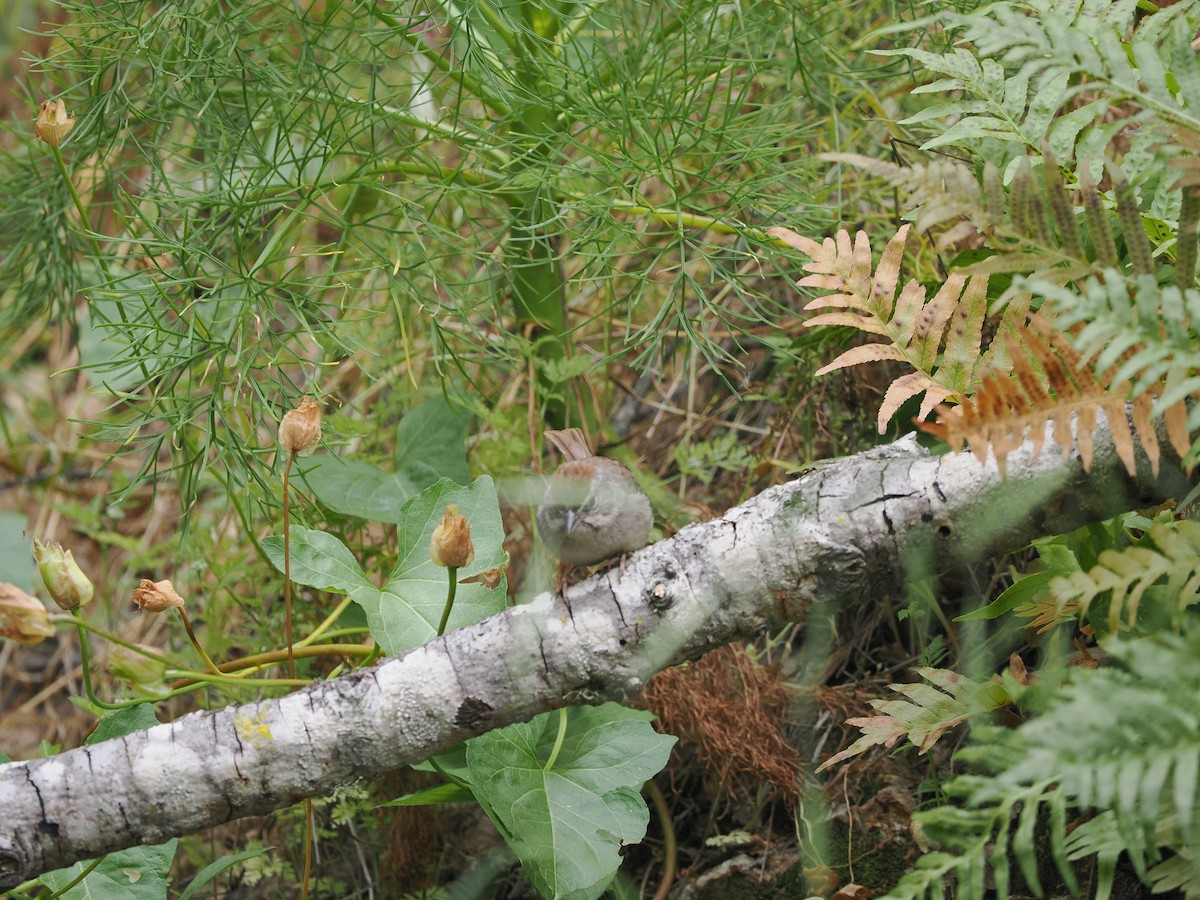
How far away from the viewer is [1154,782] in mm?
892

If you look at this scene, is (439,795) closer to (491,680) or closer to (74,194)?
(491,680)

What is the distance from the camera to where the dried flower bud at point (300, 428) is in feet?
5.01

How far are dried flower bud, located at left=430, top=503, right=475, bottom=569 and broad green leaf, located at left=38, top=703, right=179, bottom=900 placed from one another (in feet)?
2.09

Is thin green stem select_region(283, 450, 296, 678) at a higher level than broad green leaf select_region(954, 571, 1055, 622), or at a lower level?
higher

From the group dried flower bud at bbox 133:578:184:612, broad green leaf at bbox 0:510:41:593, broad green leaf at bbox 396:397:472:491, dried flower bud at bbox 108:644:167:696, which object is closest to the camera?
dried flower bud at bbox 133:578:184:612

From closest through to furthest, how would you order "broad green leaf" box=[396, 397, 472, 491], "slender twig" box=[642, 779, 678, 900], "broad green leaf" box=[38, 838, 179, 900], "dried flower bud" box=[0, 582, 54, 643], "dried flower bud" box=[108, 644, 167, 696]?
"dried flower bud" box=[0, 582, 54, 643]
"broad green leaf" box=[38, 838, 179, 900]
"dried flower bud" box=[108, 644, 167, 696]
"slender twig" box=[642, 779, 678, 900]
"broad green leaf" box=[396, 397, 472, 491]

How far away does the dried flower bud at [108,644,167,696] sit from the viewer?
1703mm

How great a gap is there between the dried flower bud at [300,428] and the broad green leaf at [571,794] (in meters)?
0.55

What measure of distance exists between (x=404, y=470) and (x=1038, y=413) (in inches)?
56.9

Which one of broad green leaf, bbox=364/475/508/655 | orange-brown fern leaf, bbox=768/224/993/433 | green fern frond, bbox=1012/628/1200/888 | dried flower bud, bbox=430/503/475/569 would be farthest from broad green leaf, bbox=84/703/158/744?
green fern frond, bbox=1012/628/1200/888

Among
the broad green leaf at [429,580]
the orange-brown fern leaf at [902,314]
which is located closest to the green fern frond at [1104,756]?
the orange-brown fern leaf at [902,314]

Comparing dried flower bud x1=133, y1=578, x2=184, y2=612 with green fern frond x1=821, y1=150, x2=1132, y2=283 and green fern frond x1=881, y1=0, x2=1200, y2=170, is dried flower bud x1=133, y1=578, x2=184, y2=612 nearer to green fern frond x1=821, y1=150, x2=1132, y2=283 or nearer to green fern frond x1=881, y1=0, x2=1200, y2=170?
green fern frond x1=821, y1=150, x2=1132, y2=283

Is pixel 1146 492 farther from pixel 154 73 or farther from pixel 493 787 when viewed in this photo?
pixel 154 73

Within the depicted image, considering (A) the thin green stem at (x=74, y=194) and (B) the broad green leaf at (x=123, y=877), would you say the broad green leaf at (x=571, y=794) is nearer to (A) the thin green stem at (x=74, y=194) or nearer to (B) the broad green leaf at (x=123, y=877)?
(B) the broad green leaf at (x=123, y=877)
